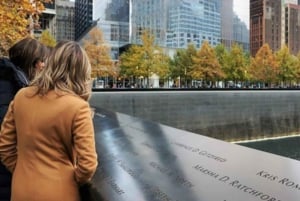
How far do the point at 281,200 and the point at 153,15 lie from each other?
8596 centimetres

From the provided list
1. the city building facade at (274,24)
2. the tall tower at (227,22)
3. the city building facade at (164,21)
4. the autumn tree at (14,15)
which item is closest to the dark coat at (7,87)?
the autumn tree at (14,15)

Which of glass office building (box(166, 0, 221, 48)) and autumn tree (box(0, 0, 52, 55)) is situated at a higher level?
glass office building (box(166, 0, 221, 48))

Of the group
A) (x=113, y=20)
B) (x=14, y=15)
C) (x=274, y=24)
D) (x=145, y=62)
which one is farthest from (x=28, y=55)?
(x=274, y=24)

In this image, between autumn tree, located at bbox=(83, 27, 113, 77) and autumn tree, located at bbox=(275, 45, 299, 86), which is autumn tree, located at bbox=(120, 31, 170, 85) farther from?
autumn tree, located at bbox=(275, 45, 299, 86)

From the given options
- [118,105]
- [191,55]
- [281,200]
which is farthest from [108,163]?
[191,55]

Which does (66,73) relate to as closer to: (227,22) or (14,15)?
(14,15)

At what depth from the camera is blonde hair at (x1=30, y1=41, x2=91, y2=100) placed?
2400mm

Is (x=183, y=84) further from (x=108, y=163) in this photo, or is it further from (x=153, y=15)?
(x=108, y=163)

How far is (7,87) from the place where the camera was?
3.03 meters

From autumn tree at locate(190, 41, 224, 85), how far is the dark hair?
51.8m

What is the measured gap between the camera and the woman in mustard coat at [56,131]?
2.26 meters

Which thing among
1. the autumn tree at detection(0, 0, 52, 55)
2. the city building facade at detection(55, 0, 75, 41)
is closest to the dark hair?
the autumn tree at detection(0, 0, 52, 55)

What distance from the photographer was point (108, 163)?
3.35 meters

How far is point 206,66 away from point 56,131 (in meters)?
53.3
